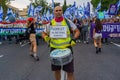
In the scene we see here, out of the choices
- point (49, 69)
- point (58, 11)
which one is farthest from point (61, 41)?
point (49, 69)

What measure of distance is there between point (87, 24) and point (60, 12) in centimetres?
1740

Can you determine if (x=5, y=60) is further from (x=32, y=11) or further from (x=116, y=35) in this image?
(x=32, y=11)

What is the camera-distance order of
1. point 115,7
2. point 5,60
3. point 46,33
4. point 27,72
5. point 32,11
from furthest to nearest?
point 32,11, point 115,7, point 5,60, point 27,72, point 46,33

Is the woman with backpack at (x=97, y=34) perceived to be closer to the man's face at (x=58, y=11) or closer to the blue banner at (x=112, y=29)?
the blue banner at (x=112, y=29)

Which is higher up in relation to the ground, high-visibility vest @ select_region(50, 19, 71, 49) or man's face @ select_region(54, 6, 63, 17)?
man's face @ select_region(54, 6, 63, 17)

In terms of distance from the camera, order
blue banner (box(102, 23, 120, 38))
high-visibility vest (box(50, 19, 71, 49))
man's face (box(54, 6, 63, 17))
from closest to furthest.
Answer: man's face (box(54, 6, 63, 17)), high-visibility vest (box(50, 19, 71, 49)), blue banner (box(102, 23, 120, 38))

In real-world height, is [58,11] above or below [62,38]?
above

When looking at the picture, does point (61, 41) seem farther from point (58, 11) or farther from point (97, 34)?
point (97, 34)

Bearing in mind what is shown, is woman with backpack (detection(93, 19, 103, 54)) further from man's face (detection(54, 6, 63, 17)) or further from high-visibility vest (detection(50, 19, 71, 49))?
man's face (detection(54, 6, 63, 17))

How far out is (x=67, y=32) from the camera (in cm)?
693

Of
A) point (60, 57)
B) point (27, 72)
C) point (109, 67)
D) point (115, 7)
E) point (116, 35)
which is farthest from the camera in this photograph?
point (115, 7)

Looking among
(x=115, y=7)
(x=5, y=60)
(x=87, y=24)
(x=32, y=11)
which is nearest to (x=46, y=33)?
(x=5, y=60)

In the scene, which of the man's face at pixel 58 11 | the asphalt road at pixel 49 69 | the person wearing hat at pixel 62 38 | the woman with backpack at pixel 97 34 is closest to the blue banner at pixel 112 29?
the woman with backpack at pixel 97 34

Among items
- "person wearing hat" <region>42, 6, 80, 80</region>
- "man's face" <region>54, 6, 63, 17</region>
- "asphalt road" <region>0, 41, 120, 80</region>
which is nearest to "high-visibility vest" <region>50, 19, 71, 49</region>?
"person wearing hat" <region>42, 6, 80, 80</region>
